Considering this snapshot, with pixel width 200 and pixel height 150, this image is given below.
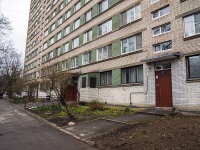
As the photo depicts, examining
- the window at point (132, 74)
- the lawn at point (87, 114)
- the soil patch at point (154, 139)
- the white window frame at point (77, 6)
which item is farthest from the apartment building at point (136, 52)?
the soil patch at point (154, 139)

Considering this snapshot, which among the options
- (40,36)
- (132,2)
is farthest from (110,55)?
(40,36)

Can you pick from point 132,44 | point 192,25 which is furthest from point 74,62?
point 192,25

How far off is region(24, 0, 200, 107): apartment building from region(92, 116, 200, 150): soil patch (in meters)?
5.28

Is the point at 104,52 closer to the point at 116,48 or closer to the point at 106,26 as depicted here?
the point at 116,48

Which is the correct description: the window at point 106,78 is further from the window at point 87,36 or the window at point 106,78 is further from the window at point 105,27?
the window at point 87,36

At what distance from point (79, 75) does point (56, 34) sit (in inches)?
604

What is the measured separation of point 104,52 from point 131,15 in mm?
5015

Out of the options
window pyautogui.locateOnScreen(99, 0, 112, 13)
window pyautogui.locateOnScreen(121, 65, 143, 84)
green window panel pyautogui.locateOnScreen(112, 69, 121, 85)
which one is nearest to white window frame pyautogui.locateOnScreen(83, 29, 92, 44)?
window pyautogui.locateOnScreen(99, 0, 112, 13)

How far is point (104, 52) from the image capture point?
65.1ft

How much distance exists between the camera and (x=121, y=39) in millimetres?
17391

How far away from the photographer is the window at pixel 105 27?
19.5m

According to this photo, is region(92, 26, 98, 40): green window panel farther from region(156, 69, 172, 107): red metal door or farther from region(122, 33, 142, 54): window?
region(156, 69, 172, 107): red metal door

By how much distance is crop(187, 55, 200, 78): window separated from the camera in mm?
11195

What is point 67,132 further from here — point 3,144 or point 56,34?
point 56,34
